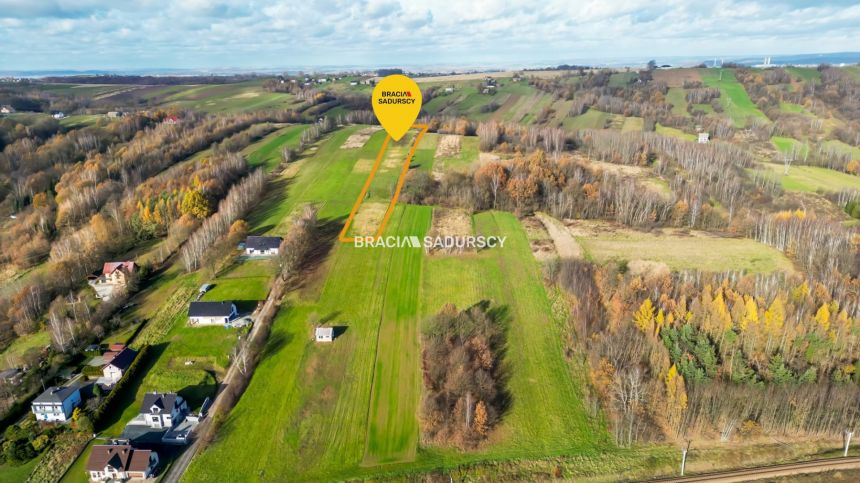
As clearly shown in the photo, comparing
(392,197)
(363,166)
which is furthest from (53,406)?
(363,166)

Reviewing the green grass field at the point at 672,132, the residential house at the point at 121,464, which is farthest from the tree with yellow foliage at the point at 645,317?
the green grass field at the point at 672,132

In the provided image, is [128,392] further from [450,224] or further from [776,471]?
[776,471]

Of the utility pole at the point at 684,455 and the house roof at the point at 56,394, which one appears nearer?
the utility pole at the point at 684,455

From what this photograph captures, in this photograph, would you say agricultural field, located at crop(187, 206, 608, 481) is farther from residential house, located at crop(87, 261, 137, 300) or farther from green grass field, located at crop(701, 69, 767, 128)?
green grass field, located at crop(701, 69, 767, 128)

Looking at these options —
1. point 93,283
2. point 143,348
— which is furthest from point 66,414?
point 93,283

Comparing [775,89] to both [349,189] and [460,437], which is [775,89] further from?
[460,437]

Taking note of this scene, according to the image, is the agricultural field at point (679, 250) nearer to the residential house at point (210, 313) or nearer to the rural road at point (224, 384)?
the rural road at point (224, 384)
